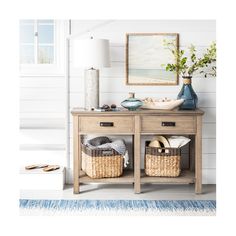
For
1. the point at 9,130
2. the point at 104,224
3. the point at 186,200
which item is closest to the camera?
the point at 9,130

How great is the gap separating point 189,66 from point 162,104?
1.96 ft

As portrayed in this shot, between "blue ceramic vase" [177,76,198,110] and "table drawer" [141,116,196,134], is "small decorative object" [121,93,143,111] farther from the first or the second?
"blue ceramic vase" [177,76,198,110]

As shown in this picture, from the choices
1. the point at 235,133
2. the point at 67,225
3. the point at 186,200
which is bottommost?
the point at 186,200

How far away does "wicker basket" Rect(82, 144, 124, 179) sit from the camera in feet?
13.8

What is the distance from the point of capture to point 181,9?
141cm

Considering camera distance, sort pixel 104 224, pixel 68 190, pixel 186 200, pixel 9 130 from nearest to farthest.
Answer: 1. pixel 9 130
2. pixel 104 224
3. pixel 186 200
4. pixel 68 190

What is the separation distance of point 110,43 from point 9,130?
3274 mm

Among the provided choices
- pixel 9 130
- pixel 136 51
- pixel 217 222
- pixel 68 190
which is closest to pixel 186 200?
pixel 68 190

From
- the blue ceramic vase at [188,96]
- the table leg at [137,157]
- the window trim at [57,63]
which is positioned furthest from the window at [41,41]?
the blue ceramic vase at [188,96]

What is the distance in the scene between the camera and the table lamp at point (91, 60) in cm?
418

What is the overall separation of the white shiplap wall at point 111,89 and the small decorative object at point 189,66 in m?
0.09

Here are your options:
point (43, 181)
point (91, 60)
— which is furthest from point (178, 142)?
point (43, 181)

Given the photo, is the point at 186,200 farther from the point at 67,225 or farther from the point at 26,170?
Answer: the point at 67,225

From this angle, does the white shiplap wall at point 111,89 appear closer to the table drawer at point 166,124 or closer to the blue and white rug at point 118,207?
the table drawer at point 166,124
